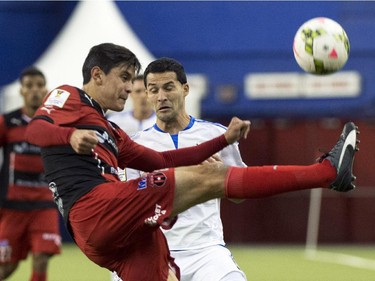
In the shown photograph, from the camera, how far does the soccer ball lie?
24.2 ft

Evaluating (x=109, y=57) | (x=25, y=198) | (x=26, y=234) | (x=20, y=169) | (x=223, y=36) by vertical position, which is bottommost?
(x=26, y=234)

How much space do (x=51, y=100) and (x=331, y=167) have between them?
1849mm

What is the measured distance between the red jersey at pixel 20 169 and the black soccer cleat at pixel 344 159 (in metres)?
5.39

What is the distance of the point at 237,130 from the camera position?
680 centimetres

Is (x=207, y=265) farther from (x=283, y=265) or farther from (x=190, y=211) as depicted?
(x=283, y=265)

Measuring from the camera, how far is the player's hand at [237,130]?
22.2 ft

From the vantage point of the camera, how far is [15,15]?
22.2m

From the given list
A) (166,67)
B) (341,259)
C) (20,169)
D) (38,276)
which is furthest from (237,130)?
(341,259)

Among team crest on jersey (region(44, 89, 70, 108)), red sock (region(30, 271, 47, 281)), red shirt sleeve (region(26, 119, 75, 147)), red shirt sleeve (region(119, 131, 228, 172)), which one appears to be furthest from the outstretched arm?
red sock (region(30, 271, 47, 281))

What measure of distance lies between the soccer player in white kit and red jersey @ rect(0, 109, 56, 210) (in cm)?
345

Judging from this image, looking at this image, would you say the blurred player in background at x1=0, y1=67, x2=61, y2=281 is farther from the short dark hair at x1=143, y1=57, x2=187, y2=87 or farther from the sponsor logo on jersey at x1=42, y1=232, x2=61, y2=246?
the short dark hair at x1=143, y1=57, x2=187, y2=87

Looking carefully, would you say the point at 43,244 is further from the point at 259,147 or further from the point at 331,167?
the point at 259,147

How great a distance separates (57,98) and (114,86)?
0.41 m

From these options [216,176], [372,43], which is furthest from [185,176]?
[372,43]
